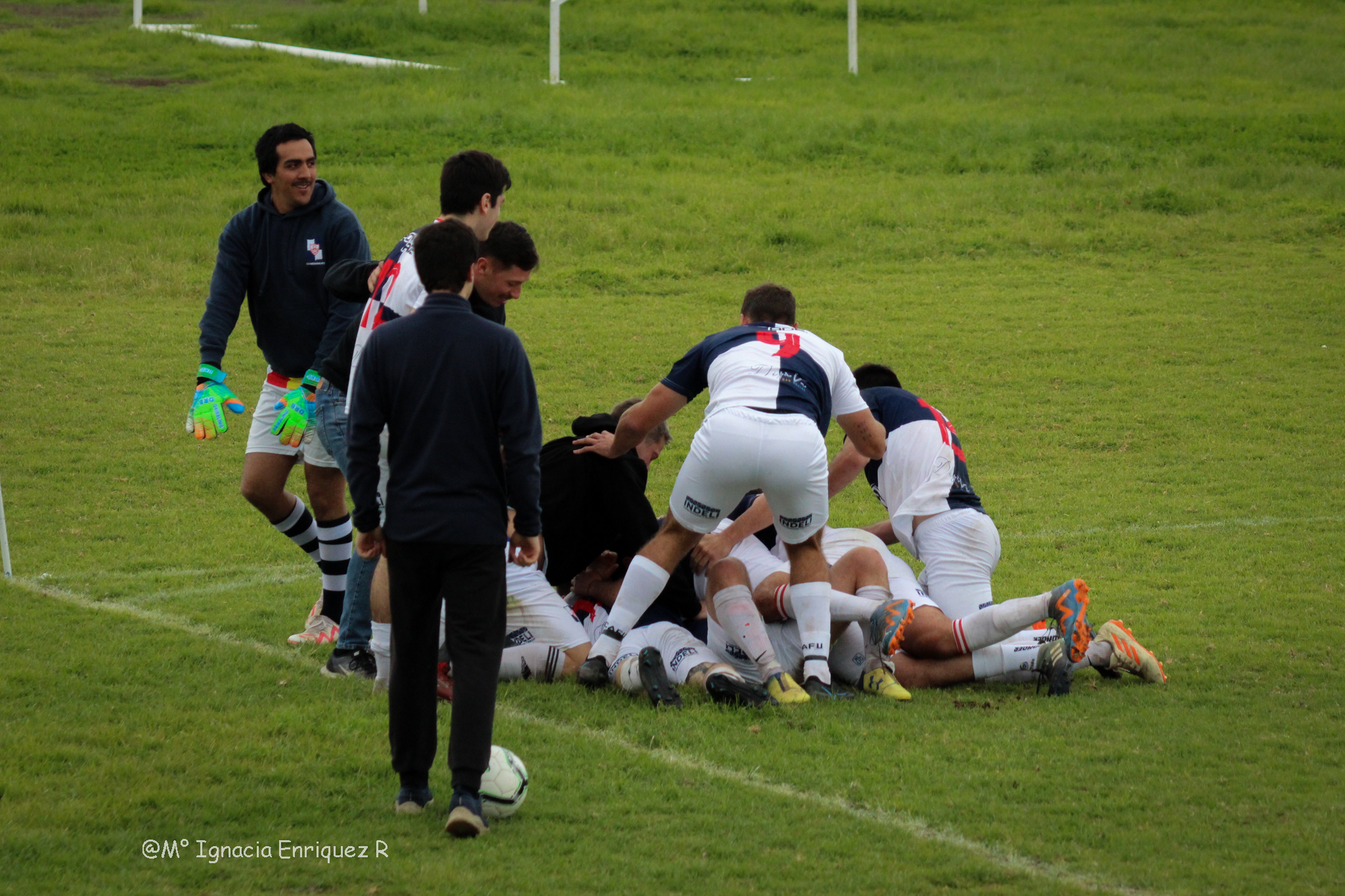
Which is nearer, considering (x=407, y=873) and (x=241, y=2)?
(x=407, y=873)

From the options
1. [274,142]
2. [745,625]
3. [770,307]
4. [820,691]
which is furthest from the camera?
[274,142]

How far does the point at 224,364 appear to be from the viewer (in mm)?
13438

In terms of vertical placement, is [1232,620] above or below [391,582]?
below

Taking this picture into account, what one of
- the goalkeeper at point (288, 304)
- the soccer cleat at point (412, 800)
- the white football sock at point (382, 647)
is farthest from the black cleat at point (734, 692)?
the goalkeeper at point (288, 304)

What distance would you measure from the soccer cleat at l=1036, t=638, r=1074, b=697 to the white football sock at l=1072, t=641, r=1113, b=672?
161 millimetres

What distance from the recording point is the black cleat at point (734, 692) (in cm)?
563

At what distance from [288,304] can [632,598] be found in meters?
2.42

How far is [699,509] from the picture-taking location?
589 cm

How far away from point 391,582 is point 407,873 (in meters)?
0.91

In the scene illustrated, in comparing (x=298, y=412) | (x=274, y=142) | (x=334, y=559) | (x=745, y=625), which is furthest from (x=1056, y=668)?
(x=274, y=142)

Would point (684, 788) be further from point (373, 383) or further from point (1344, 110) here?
point (1344, 110)

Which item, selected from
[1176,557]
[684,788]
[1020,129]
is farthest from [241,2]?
[684,788]

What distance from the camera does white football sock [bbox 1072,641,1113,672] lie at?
612 centimetres

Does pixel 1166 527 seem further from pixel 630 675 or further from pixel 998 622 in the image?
pixel 630 675
